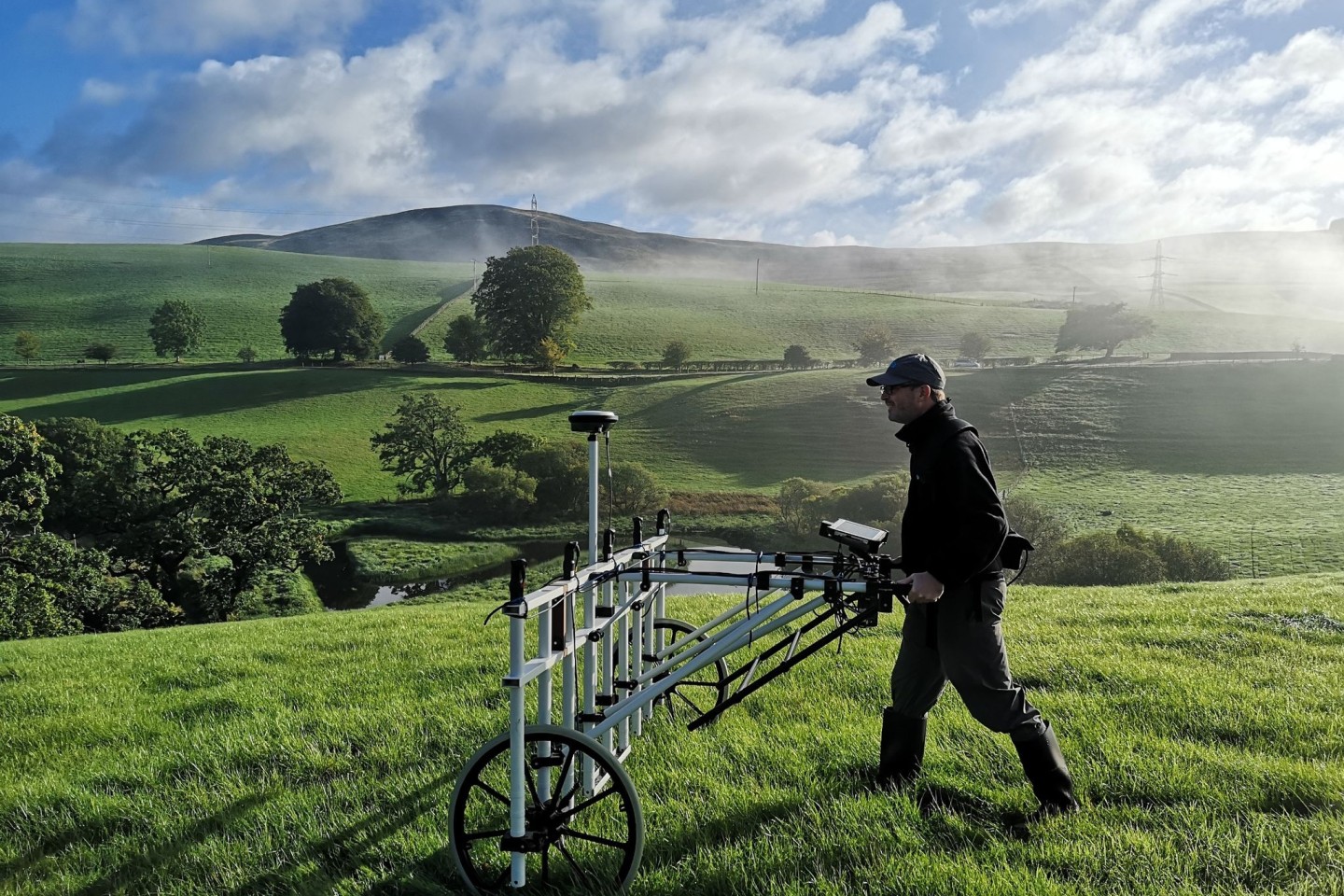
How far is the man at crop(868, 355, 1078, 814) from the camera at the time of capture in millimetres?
4398

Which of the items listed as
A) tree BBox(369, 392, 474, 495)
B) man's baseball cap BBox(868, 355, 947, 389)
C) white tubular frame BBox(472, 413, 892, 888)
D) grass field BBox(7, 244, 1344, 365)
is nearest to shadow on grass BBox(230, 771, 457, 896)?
white tubular frame BBox(472, 413, 892, 888)

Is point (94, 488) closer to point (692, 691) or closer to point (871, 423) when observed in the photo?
point (692, 691)

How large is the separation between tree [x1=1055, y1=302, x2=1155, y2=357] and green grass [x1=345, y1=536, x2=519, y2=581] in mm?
62576

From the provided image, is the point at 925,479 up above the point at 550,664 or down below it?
above

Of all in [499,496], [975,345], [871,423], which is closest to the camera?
[499,496]

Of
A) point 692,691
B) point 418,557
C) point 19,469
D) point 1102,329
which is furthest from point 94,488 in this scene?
point 1102,329

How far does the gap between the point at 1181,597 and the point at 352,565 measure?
110 ft

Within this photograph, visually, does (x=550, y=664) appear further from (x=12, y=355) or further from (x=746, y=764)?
(x=12, y=355)

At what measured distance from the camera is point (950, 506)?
4.46 meters

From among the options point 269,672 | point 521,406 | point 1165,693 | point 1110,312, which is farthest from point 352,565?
point 1110,312

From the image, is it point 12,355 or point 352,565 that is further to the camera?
point 12,355

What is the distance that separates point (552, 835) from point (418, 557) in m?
35.1

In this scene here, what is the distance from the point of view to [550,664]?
417 centimetres

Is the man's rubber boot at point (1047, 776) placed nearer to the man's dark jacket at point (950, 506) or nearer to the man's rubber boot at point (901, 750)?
the man's rubber boot at point (901, 750)
